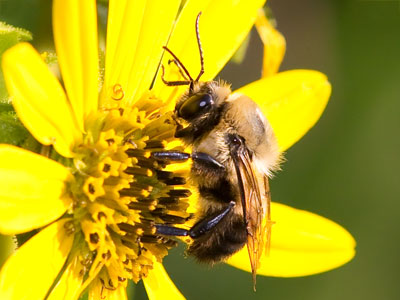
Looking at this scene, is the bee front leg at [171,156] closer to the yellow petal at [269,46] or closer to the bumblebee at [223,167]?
the bumblebee at [223,167]

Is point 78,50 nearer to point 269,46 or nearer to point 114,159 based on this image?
point 114,159

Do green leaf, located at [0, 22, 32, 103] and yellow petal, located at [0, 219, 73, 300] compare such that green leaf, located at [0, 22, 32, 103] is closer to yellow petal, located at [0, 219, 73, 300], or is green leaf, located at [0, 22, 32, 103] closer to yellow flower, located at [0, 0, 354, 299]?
yellow flower, located at [0, 0, 354, 299]

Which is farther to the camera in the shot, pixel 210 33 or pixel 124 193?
pixel 210 33

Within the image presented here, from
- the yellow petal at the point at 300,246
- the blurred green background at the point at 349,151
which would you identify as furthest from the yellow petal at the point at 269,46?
the blurred green background at the point at 349,151

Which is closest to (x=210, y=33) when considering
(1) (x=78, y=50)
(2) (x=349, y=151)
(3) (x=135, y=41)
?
(3) (x=135, y=41)

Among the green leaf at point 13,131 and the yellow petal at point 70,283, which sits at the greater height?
the green leaf at point 13,131

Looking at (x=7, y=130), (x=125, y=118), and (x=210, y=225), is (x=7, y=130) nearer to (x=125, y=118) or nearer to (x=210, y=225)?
(x=125, y=118)

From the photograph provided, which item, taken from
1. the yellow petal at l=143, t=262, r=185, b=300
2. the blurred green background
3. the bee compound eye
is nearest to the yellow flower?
the yellow petal at l=143, t=262, r=185, b=300
